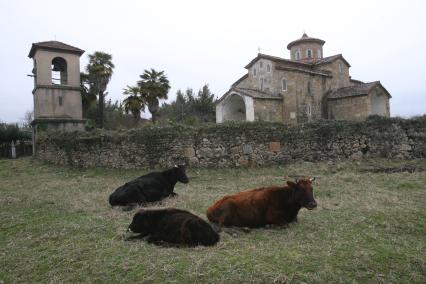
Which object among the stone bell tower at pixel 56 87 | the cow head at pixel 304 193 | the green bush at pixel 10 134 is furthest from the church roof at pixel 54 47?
the cow head at pixel 304 193

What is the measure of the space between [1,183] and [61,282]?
11.8 metres

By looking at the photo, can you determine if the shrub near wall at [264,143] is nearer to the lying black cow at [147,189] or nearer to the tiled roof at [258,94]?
the lying black cow at [147,189]

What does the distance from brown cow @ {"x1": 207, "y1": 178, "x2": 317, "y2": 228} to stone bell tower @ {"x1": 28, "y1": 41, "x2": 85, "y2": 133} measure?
2064 centimetres

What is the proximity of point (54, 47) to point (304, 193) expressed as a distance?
23.6 metres

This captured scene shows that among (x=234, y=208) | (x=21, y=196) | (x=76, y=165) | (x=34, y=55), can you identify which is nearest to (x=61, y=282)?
(x=234, y=208)

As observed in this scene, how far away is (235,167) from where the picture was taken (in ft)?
51.3

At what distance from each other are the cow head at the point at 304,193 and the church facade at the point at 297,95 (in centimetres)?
2092

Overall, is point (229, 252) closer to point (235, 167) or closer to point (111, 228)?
point (111, 228)

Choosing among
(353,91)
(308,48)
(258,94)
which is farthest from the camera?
(308,48)

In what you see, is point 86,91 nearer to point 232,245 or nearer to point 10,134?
point 10,134

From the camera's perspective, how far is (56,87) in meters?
25.7

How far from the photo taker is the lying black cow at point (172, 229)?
17.8 feet

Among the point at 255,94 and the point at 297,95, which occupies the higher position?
the point at 255,94

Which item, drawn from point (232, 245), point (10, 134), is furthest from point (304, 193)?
point (10, 134)
